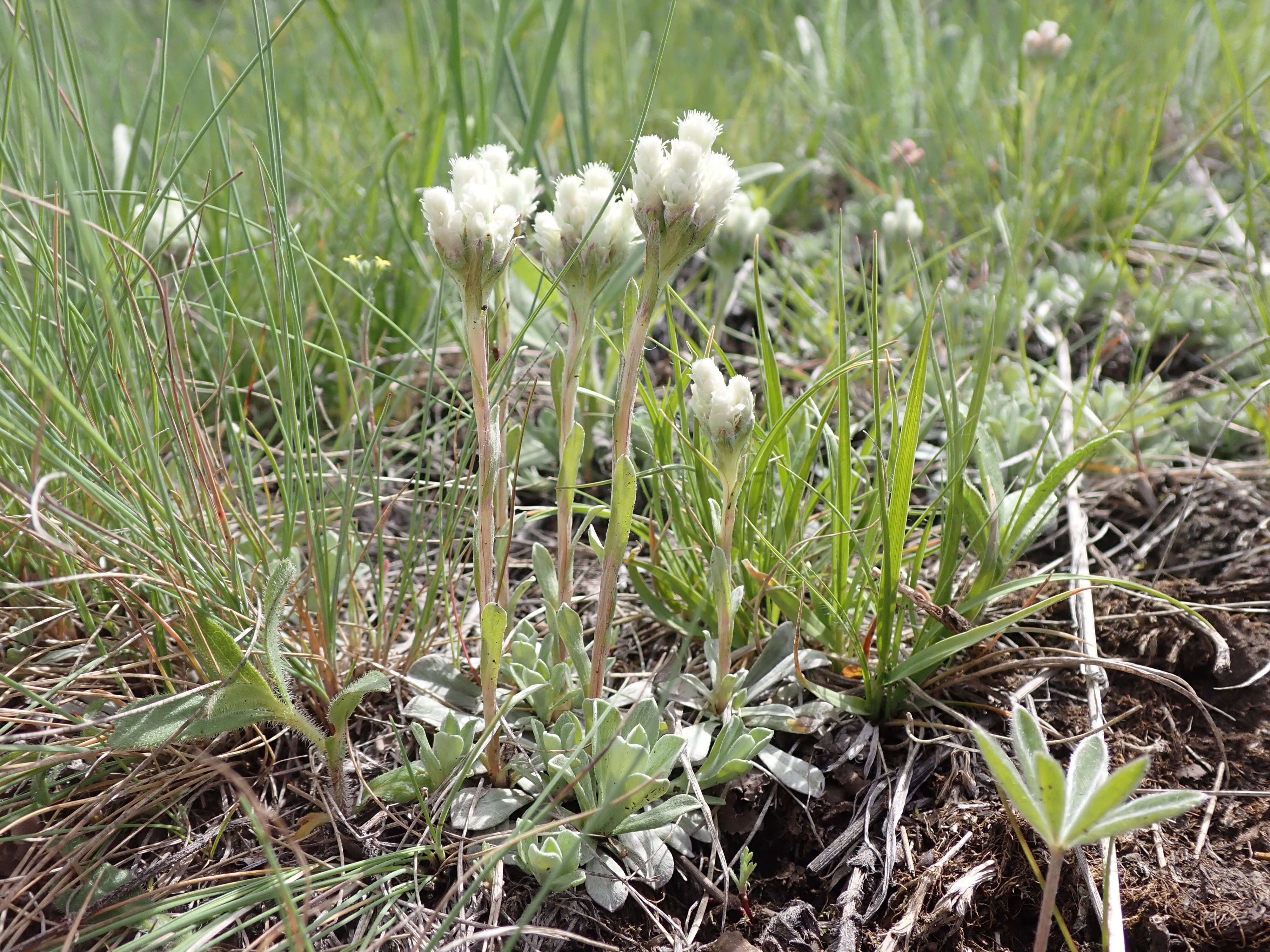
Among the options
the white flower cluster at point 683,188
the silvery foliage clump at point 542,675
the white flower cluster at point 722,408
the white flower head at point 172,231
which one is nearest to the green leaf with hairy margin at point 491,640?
the silvery foliage clump at point 542,675

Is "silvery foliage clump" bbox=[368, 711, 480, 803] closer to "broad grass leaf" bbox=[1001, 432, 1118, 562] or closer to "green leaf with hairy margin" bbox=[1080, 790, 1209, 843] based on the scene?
"green leaf with hairy margin" bbox=[1080, 790, 1209, 843]

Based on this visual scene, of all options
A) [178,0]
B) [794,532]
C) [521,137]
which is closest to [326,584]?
[794,532]

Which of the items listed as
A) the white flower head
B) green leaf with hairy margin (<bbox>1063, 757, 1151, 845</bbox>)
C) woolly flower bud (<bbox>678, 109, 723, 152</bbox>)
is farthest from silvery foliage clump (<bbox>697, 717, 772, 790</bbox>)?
the white flower head

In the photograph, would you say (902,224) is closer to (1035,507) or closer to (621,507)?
(1035,507)

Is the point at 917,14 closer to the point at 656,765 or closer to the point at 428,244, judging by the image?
the point at 428,244

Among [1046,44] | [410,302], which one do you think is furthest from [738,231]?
[1046,44]
